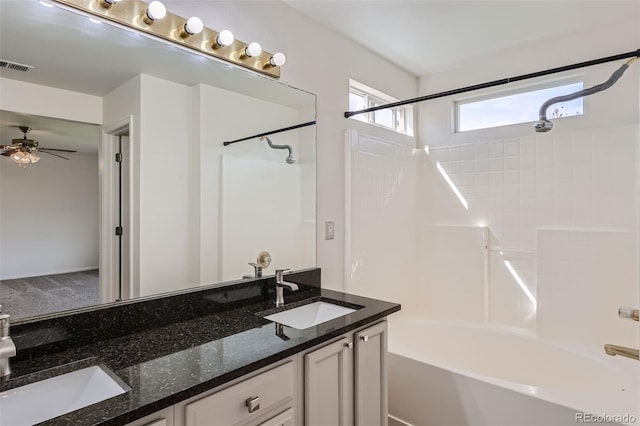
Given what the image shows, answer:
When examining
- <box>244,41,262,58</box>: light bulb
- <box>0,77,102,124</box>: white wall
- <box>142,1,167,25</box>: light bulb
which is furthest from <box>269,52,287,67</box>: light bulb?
<box>0,77,102,124</box>: white wall

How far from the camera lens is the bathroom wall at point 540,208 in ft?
7.73

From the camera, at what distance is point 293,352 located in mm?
1230

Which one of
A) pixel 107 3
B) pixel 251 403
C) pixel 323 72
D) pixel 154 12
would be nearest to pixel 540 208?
pixel 323 72

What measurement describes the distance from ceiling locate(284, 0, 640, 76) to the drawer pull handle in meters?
1.98

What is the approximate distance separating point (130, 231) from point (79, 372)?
1.89 ft

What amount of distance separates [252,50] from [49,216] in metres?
1.13

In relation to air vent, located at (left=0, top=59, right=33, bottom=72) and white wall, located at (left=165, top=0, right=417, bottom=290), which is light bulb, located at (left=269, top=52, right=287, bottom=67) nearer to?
white wall, located at (left=165, top=0, right=417, bottom=290)

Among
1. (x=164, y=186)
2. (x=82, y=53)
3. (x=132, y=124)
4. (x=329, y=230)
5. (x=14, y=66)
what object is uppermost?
(x=82, y=53)

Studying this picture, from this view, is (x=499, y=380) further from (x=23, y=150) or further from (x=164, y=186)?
(x=23, y=150)

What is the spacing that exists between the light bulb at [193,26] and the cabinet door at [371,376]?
1.46 meters

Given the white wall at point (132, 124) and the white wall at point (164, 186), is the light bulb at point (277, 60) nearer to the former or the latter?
the white wall at point (164, 186)

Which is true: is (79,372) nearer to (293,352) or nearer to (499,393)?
(293,352)

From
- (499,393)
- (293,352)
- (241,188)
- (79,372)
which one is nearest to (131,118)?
(241,188)

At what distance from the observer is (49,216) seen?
127cm
